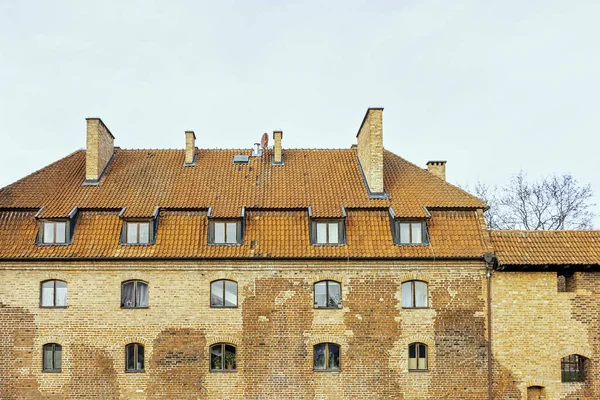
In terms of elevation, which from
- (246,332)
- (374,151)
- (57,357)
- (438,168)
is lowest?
(57,357)

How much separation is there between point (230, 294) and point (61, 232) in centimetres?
687

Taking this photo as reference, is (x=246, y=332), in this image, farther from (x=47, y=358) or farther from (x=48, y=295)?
(x=48, y=295)

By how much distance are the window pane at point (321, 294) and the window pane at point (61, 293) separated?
9340 mm

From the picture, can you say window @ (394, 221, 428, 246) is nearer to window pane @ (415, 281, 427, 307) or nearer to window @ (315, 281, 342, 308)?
window pane @ (415, 281, 427, 307)

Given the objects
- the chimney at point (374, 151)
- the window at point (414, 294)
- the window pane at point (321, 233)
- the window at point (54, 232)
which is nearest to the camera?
the window at point (414, 294)

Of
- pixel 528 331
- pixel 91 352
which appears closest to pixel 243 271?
pixel 91 352

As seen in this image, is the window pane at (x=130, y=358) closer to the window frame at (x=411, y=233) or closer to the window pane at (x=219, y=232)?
the window pane at (x=219, y=232)

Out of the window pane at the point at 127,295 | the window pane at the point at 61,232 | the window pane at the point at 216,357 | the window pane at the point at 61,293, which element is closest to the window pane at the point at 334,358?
the window pane at the point at 216,357

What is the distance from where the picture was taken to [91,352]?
61.1ft

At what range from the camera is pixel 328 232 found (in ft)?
64.7

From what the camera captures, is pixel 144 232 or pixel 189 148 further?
pixel 189 148

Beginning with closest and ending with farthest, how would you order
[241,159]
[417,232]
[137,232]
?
1. [137,232]
2. [417,232]
3. [241,159]

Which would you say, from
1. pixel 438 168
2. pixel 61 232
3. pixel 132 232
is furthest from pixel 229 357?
pixel 438 168

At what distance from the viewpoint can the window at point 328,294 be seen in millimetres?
19156
